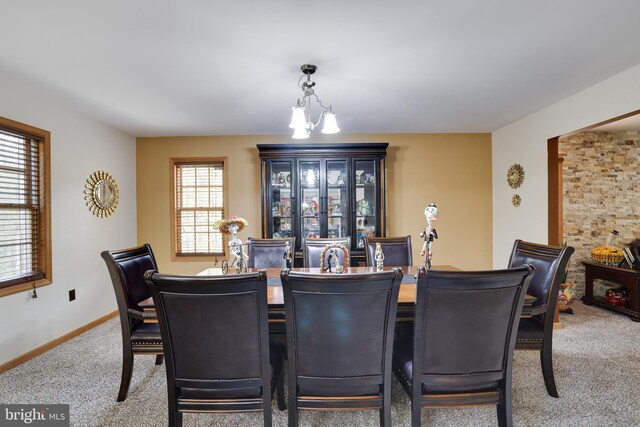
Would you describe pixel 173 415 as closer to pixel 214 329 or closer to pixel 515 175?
pixel 214 329

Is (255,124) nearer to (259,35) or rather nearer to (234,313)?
(259,35)

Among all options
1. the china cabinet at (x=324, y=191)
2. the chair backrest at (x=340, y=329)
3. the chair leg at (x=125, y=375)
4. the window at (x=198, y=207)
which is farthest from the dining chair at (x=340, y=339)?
the window at (x=198, y=207)

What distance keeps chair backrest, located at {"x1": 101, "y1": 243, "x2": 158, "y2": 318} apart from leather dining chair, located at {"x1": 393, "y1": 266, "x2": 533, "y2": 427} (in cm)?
167

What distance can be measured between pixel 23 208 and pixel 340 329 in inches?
124

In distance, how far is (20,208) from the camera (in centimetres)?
283

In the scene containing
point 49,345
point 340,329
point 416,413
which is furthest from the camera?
point 49,345

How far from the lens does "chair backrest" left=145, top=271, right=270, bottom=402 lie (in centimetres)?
135

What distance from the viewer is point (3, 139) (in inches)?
106

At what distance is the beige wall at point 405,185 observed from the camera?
14.8ft

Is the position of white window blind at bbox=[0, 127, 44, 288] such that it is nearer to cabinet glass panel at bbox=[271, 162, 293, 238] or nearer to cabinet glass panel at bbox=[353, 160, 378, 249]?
cabinet glass panel at bbox=[271, 162, 293, 238]

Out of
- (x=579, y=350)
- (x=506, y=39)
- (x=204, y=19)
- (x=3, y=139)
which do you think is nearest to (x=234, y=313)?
(x=204, y=19)

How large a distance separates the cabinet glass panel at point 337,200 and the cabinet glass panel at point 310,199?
145 mm

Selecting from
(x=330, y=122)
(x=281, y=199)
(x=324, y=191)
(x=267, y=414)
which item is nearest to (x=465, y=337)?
(x=267, y=414)

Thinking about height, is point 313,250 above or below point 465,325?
above
